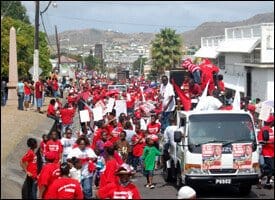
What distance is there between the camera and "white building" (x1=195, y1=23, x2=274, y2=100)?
129 ft

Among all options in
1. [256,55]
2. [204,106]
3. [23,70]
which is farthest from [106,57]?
[204,106]

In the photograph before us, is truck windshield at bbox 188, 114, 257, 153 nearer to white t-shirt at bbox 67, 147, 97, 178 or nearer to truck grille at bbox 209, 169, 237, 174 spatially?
truck grille at bbox 209, 169, 237, 174

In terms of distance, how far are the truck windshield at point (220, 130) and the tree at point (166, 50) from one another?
211ft

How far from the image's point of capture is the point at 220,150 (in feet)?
48.5

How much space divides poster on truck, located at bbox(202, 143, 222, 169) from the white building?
61.4ft

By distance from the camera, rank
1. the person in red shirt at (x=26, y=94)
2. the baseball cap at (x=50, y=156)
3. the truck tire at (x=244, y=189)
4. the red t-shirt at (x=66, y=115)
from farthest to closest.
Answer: the person in red shirt at (x=26, y=94), the red t-shirt at (x=66, y=115), the truck tire at (x=244, y=189), the baseball cap at (x=50, y=156)

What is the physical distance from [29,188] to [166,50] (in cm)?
6711

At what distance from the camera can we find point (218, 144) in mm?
14812

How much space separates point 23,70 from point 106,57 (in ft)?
344

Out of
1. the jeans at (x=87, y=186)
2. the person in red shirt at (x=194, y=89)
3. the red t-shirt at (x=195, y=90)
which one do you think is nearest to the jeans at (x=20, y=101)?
the person in red shirt at (x=194, y=89)

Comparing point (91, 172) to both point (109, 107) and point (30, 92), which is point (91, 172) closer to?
point (109, 107)

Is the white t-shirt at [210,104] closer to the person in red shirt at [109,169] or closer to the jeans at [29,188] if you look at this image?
the person in red shirt at [109,169]

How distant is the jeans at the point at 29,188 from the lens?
14222mm

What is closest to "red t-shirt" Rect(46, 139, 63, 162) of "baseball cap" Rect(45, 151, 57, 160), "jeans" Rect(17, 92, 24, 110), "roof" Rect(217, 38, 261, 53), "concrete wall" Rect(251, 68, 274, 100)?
"baseball cap" Rect(45, 151, 57, 160)
